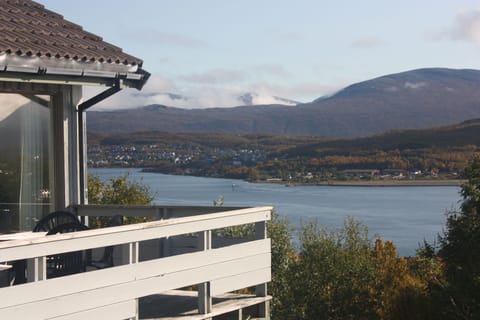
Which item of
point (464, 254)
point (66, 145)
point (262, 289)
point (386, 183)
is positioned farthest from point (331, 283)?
point (386, 183)

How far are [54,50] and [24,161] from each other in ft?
5.88

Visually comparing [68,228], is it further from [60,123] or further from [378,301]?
[378,301]

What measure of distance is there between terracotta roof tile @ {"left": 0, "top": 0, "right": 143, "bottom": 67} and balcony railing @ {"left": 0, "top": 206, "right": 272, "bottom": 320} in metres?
1.71

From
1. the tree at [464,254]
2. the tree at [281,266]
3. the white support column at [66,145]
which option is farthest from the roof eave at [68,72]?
the tree at [281,266]

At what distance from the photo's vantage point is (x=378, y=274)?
26641 millimetres

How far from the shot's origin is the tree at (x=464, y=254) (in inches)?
823

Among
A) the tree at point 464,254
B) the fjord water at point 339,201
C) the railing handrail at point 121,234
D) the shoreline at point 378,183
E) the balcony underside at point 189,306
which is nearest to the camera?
the railing handrail at point 121,234

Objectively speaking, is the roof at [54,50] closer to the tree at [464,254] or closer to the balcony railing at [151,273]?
the balcony railing at [151,273]

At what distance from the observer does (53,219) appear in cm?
910

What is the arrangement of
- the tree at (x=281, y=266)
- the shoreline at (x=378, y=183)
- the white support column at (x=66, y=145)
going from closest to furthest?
the white support column at (x=66, y=145) < the tree at (x=281, y=266) < the shoreline at (x=378, y=183)

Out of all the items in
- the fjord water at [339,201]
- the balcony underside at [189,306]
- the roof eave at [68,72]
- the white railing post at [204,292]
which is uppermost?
the roof eave at [68,72]

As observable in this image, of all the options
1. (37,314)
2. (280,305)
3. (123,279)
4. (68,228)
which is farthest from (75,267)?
(280,305)

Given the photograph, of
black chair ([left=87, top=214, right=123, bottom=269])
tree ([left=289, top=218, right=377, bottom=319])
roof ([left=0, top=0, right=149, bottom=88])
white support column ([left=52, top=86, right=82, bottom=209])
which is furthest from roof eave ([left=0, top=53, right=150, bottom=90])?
tree ([left=289, top=218, right=377, bottom=319])

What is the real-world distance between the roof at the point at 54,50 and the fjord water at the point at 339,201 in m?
43.8
